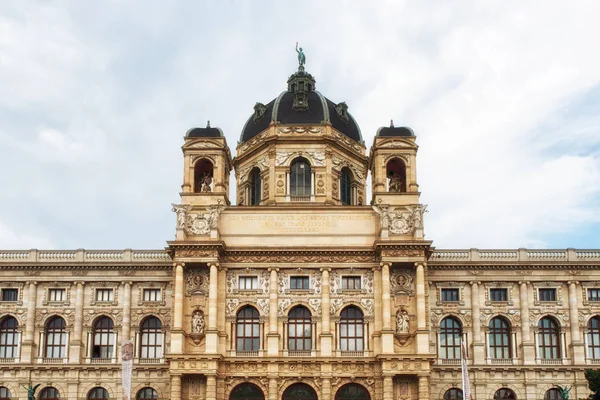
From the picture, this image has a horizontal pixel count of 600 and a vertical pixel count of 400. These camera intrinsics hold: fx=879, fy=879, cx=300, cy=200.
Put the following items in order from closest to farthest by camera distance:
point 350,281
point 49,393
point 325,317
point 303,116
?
1. point 325,317
2. point 350,281
3. point 49,393
4. point 303,116

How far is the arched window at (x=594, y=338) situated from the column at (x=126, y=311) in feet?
104

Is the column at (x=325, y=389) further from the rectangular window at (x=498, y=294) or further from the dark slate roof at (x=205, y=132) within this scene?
the dark slate roof at (x=205, y=132)

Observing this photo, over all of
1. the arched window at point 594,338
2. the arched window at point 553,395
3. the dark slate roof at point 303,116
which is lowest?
the arched window at point 553,395

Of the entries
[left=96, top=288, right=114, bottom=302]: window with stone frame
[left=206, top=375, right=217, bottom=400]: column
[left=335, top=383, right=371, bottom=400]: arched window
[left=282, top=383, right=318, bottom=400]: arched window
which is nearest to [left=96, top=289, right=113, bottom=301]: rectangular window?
[left=96, top=288, right=114, bottom=302]: window with stone frame

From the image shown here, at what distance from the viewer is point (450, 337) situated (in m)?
60.7

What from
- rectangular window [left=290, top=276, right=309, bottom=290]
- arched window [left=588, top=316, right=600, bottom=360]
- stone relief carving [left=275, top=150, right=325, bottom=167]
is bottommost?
arched window [left=588, top=316, right=600, bottom=360]

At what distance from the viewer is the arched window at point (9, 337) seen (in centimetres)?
6088

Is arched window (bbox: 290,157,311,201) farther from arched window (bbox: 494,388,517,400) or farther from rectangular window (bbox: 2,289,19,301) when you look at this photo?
rectangular window (bbox: 2,289,19,301)


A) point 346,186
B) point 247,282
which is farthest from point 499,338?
point 247,282

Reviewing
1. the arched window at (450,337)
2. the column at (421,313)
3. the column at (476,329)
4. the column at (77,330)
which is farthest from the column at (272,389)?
the column at (476,329)

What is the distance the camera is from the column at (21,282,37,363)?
197 feet

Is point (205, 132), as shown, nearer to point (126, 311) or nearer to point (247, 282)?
point (247, 282)

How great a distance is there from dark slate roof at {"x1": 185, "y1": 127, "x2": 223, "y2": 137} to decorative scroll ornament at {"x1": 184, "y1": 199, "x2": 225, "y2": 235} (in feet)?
17.9

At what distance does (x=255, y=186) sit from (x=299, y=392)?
694 inches
